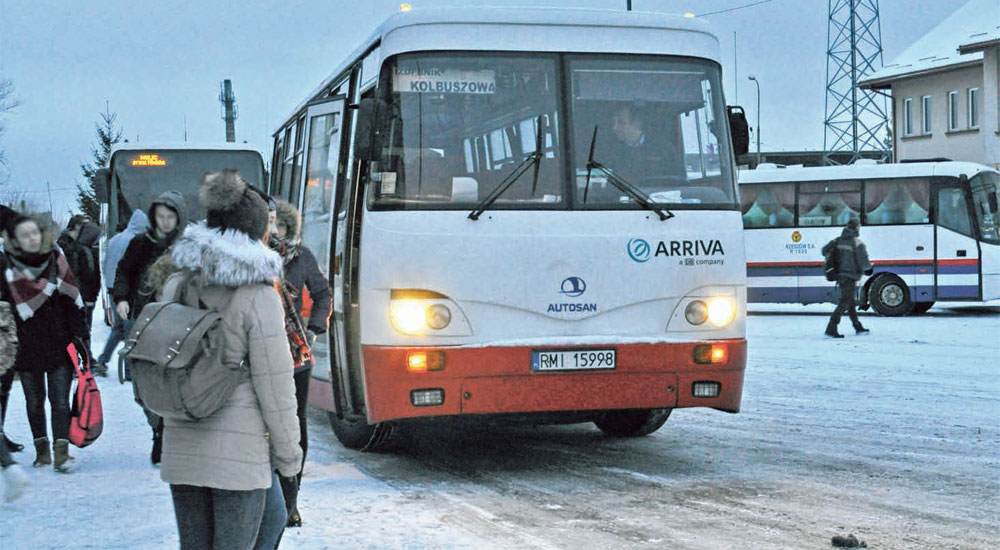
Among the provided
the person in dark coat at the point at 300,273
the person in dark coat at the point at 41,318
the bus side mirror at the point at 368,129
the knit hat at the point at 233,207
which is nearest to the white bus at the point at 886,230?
the bus side mirror at the point at 368,129

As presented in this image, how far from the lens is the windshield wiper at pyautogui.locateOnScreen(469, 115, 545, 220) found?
8445 mm

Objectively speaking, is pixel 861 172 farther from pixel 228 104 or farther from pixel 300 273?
pixel 228 104

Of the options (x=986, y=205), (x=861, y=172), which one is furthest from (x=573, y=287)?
(x=861, y=172)

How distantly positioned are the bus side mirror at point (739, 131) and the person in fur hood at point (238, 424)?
5.23 m

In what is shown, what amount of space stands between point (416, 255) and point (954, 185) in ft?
72.9

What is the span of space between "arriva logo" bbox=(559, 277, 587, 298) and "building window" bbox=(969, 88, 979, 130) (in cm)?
4085

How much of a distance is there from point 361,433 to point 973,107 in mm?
41041

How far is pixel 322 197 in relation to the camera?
10352mm

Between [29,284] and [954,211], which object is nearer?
[29,284]

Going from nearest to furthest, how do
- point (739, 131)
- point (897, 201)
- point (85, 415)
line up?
point (85, 415), point (739, 131), point (897, 201)

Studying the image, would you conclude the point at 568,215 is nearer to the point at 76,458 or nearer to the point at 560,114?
the point at 560,114

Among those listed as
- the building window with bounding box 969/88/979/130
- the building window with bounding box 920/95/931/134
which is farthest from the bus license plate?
the building window with bounding box 920/95/931/134

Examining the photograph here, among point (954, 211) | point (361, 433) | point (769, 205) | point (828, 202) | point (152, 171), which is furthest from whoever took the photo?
point (769, 205)

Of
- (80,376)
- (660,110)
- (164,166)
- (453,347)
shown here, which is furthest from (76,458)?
(164,166)
